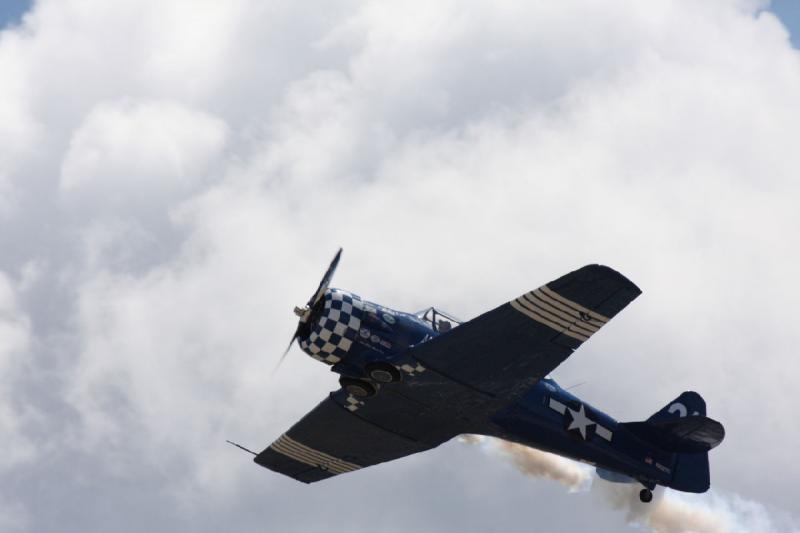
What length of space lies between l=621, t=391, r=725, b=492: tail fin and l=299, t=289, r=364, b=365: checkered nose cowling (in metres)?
5.76

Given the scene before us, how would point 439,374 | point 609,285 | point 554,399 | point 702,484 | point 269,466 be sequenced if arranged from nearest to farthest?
1. point 609,285
2. point 439,374
3. point 554,399
4. point 702,484
5. point 269,466

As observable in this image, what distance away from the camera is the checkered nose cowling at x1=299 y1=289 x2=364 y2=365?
849 inches

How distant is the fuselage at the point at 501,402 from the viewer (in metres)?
21.6

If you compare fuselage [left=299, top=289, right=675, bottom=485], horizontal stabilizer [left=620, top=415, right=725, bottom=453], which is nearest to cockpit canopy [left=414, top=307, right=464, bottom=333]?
fuselage [left=299, top=289, right=675, bottom=485]

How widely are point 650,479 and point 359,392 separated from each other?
229 inches

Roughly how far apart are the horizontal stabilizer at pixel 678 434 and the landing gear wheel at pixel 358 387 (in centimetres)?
487

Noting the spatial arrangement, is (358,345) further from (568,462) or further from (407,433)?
(568,462)

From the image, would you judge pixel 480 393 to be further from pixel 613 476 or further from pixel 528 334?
pixel 613 476

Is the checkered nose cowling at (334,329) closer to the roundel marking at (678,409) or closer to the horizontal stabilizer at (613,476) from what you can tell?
the horizontal stabilizer at (613,476)

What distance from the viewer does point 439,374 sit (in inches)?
849

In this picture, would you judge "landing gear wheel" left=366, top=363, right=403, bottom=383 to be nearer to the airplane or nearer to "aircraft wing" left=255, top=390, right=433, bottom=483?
the airplane

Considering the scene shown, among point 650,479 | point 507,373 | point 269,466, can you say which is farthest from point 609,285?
point 269,466

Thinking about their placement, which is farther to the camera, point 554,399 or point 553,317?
point 554,399

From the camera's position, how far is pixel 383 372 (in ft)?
71.0
